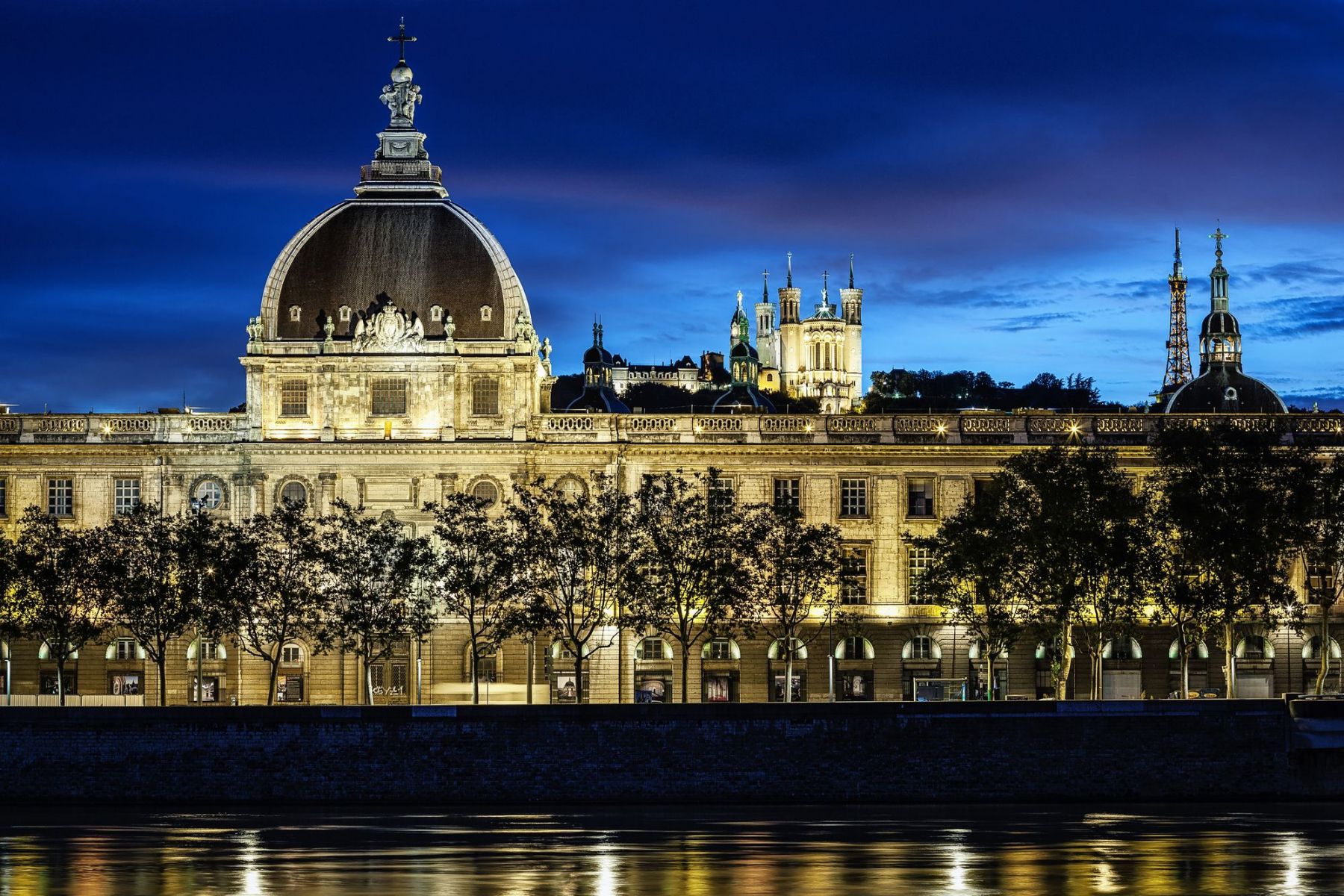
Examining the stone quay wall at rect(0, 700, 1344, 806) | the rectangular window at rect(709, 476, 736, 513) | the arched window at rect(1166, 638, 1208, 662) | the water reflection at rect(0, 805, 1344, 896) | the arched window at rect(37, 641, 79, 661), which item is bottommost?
the water reflection at rect(0, 805, 1344, 896)

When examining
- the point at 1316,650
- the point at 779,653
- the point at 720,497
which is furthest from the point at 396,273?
the point at 1316,650

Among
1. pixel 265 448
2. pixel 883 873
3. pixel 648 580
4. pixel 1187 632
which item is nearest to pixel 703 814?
pixel 883 873

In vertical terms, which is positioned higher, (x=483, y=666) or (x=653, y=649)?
(x=653, y=649)

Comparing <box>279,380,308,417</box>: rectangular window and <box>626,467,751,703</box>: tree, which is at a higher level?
<box>279,380,308,417</box>: rectangular window

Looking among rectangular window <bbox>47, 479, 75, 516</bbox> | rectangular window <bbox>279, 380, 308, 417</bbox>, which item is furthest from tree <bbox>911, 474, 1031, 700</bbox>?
rectangular window <bbox>47, 479, 75, 516</bbox>

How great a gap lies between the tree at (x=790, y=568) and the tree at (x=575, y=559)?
580 centimetres

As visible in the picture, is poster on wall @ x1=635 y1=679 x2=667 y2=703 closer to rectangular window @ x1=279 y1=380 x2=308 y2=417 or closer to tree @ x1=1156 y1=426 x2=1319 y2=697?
rectangular window @ x1=279 y1=380 x2=308 y2=417

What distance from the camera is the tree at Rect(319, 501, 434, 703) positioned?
118 meters

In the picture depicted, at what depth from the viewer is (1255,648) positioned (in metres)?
132

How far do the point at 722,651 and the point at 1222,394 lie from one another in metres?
52.9

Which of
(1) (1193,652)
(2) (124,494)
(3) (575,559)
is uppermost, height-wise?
(2) (124,494)

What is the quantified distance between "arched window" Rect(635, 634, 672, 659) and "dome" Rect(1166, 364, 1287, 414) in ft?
164

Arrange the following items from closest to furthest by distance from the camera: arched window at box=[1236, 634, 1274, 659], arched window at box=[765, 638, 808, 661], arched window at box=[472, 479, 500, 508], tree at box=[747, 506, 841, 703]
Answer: tree at box=[747, 506, 841, 703], arched window at box=[765, 638, 808, 661], arched window at box=[1236, 634, 1274, 659], arched window at box=[472, 479, 500, 508]

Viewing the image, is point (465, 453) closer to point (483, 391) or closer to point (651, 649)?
point (483, 391)
